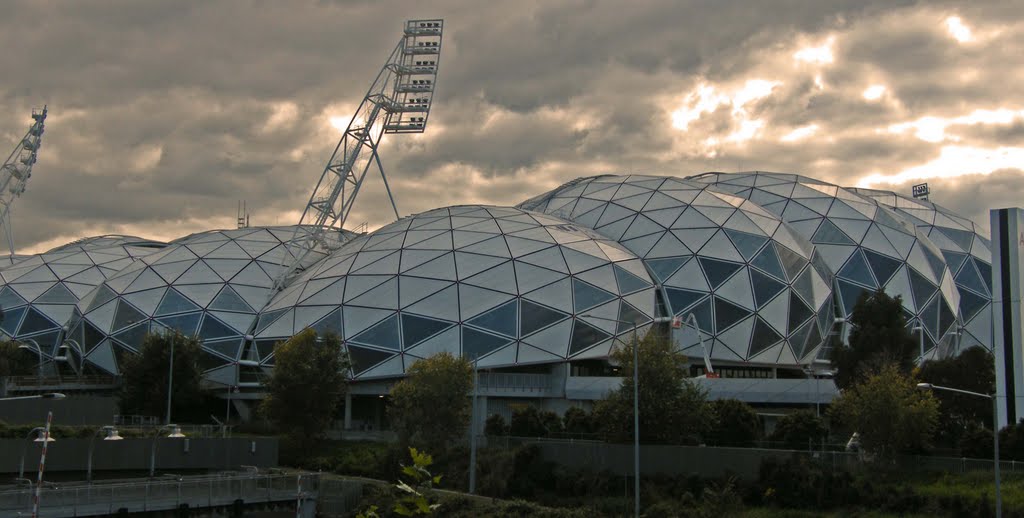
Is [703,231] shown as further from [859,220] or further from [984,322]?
[984,322]

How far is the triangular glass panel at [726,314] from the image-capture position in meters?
79.8

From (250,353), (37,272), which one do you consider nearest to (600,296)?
(250,353)

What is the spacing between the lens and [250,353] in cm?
Answer: 8200

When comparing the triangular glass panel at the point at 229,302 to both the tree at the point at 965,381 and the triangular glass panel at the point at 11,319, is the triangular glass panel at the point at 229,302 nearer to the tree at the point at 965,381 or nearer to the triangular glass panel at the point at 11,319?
the triangular glass panel at the point at 11,319

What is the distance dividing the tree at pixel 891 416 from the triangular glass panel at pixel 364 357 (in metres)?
34.2

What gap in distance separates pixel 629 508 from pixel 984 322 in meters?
66.8

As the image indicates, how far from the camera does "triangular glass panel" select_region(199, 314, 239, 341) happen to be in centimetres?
8394

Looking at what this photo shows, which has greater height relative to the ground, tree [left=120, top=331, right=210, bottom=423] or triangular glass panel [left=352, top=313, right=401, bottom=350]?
triangular glass panel [left=352, top=313, right=401, bottom=350]

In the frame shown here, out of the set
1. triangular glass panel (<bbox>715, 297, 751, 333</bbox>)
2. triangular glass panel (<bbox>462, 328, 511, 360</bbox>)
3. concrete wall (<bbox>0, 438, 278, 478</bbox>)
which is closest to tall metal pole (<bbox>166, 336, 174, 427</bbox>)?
triangular glass panel (<bbox>462, 328, 511, 360</bbox>)

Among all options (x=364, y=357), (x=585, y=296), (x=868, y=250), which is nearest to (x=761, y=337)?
(x=585, y=296)

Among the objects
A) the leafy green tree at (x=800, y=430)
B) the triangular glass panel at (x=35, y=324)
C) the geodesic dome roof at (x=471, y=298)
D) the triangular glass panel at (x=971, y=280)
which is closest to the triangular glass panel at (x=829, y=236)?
the triangular glass panel at (x=971, y=280)

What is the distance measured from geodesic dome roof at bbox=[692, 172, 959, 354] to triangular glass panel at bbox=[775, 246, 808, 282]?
527 centimetres

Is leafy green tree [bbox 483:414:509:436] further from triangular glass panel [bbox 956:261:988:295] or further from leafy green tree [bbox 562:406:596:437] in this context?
triangular glass panel [bbox 956:261:988:295]

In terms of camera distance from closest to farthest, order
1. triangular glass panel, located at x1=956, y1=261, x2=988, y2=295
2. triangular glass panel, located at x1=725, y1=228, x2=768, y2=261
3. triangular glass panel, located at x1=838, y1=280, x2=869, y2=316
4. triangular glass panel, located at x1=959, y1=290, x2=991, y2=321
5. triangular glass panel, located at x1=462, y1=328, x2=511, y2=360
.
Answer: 1. triangular glass panel, located at x1=462, y1=328, x2=511, y2=360
2. triangular glass panel, located at x1=725, y1=228, x2=768, y2=261
3. triangular glass panel, located at x1=838, y1=280, x2=869, y2=316
4. triangular glass panel, located at x1=959, y1=290, x2=991, y2=321
5. triangular glass panel, located at x1=956, y1=261, x2=988, y2=295
